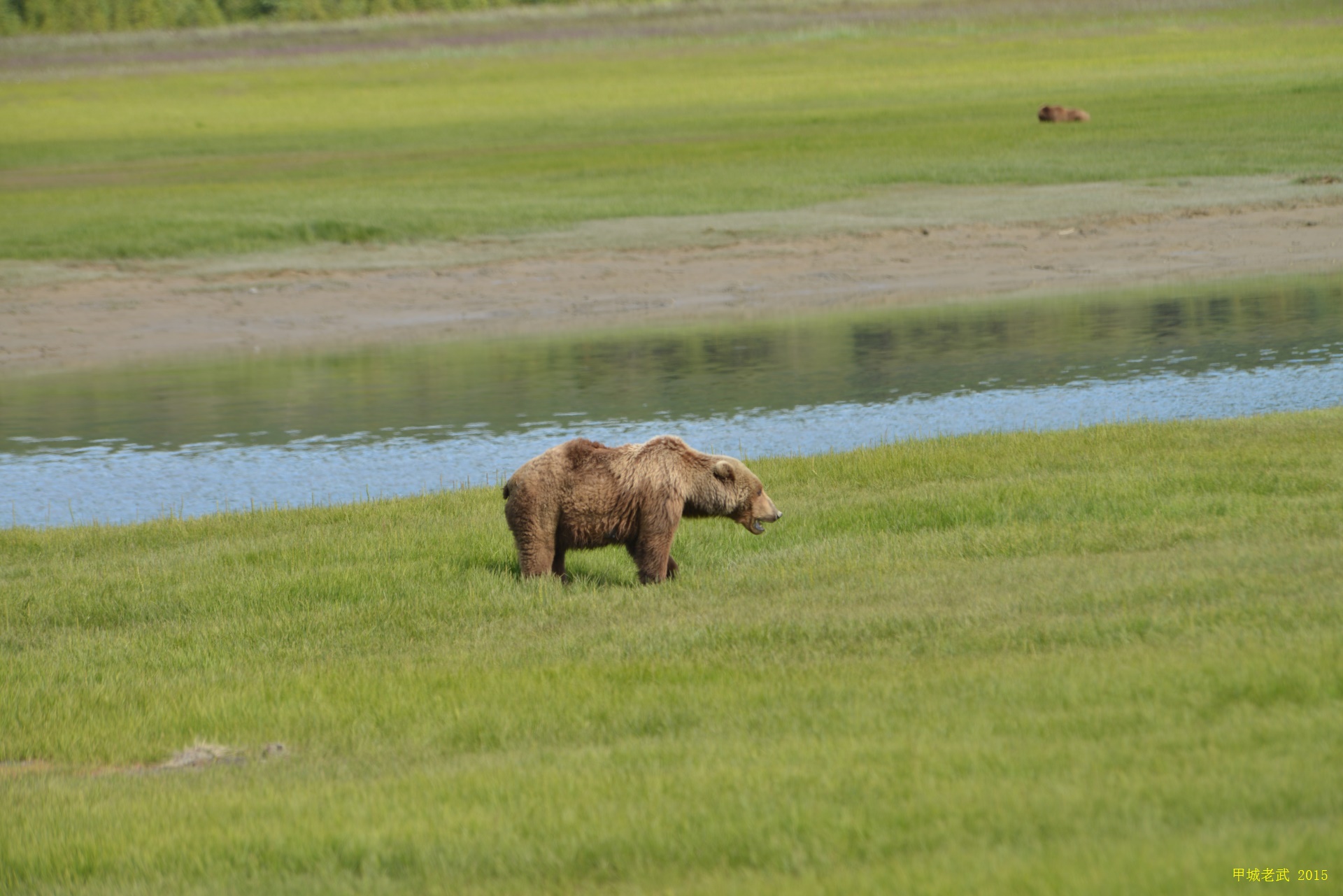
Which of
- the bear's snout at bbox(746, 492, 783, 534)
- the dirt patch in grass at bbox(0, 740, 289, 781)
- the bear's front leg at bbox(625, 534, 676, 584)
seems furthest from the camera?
the bear's snout at bbox(746, 492, 783, 534)

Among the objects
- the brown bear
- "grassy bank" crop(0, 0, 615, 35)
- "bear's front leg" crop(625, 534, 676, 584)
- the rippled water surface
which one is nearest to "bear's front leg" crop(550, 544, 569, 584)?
the brown bear

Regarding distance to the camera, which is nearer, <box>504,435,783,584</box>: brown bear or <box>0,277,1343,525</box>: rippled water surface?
<box>504,435,783,584</box>: brown bear

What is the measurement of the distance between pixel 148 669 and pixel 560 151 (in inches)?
1506

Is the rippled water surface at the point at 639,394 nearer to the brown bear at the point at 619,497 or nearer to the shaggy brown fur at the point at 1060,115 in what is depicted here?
the brown bear at the point at 619,497

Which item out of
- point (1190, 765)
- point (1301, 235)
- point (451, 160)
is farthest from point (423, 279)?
point (1190, 765)

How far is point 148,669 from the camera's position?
336 inches

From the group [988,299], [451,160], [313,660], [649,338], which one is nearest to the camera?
[313,660]

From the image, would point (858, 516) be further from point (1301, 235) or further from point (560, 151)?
point (560, 151)

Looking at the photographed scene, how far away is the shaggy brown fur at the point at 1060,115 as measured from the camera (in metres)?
43.8

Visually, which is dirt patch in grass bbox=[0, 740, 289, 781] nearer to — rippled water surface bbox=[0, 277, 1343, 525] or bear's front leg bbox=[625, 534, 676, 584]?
bear's front leg bbox=[625, 534, 676, 584]

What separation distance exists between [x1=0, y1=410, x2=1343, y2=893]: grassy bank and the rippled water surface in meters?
4.64

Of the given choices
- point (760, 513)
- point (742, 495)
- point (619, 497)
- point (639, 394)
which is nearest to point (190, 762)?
point (619, 497)

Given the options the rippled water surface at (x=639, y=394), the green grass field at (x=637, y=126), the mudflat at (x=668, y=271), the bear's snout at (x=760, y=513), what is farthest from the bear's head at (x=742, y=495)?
the green grass field at (x=637, y=126)

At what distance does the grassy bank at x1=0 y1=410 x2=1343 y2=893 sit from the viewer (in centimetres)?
510
